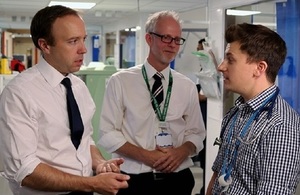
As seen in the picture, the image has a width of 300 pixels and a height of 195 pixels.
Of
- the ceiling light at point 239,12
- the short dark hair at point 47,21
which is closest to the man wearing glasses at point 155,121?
the short dark hair at point 47,21

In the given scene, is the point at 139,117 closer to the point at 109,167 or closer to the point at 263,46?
the point at 109,167

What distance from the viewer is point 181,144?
2.23 meters

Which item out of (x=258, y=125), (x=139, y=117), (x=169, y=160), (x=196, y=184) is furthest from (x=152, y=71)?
(x=196, y=184)

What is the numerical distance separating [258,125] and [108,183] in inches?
23.5

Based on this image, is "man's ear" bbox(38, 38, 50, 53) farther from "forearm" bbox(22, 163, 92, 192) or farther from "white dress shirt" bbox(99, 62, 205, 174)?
"white dress shirt" bbox(99, 62, 205, 174)

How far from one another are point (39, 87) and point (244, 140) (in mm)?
816

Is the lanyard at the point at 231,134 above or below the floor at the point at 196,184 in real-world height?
above

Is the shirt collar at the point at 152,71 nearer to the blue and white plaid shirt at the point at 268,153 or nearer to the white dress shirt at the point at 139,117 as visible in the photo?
the white dress shirt at the point at 139,117

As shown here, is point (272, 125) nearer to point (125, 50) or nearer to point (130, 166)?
point (130, 166)

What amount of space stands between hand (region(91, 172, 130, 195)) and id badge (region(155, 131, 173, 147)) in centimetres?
66

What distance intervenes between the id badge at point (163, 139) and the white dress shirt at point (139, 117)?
3 centimetres

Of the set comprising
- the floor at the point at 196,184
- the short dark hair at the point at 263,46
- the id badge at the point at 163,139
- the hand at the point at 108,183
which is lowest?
the floor at the point at 196,184

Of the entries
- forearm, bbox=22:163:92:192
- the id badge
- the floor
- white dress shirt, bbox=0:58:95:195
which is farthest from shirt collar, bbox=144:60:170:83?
the floor

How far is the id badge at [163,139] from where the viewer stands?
2158 mm
